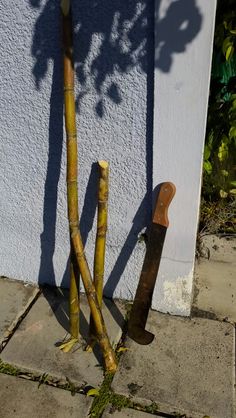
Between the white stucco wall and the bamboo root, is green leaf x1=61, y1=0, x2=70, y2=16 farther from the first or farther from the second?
the bamboo root

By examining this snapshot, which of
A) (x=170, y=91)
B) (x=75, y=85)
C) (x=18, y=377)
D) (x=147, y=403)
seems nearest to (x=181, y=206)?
(x=170, y=91)

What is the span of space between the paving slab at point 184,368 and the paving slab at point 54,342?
163mm

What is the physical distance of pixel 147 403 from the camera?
2.42 metres

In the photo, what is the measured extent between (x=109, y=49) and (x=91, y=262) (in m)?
1.32

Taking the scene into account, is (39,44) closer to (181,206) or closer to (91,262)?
(181,206)

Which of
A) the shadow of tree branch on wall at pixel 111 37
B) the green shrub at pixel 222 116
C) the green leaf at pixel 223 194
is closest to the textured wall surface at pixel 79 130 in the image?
the shadow of tree branch on wall at pixel 111 37

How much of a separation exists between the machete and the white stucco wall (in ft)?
0.35

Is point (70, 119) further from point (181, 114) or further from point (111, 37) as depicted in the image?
point (181, 114)

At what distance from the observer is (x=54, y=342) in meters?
2.78

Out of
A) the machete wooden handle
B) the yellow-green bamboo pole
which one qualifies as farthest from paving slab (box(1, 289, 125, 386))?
the machete wooden handle

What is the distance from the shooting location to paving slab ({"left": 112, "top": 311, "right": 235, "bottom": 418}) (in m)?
2.42

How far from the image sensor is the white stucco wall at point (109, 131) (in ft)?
7.39

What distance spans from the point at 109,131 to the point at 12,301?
4.35 ft

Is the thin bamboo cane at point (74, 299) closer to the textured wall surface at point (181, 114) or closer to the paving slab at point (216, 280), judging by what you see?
the textured wall surface at point (181, 114)
